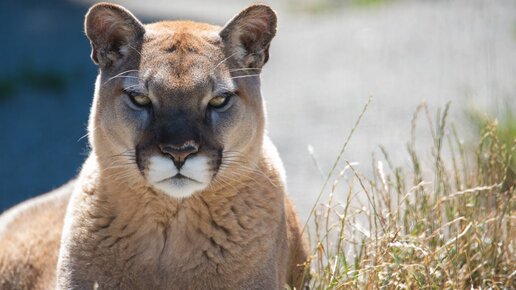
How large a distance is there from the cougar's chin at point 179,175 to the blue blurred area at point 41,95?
4173 millimetres

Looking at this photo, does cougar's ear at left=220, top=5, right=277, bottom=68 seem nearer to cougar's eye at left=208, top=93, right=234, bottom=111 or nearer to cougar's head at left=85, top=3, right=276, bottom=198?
cougar's head at left=85, top=3, right=276, bottom=198

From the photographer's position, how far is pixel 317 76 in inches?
465

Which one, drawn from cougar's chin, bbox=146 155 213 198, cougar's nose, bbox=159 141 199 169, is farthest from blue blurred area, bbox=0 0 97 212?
cougar's nose, bbox=159 141 199 169

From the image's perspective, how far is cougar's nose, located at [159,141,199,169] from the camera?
444cm

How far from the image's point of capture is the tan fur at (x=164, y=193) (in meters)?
4.73

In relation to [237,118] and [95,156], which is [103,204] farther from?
[237,118]

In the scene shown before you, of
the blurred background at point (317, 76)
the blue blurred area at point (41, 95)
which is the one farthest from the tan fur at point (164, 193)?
the blue blurred area at point (41, 95)

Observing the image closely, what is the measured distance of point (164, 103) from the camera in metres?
4.64

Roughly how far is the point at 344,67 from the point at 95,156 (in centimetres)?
724

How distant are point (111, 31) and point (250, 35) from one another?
0.71 meters

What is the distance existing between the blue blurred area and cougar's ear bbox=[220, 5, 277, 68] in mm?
3958

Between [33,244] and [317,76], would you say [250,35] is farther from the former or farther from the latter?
[317,76]

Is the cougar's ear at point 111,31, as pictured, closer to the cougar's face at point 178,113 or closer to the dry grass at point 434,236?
the cougar's face at point 178,113

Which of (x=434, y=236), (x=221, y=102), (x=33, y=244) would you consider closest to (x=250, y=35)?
(x=221, y=102)
